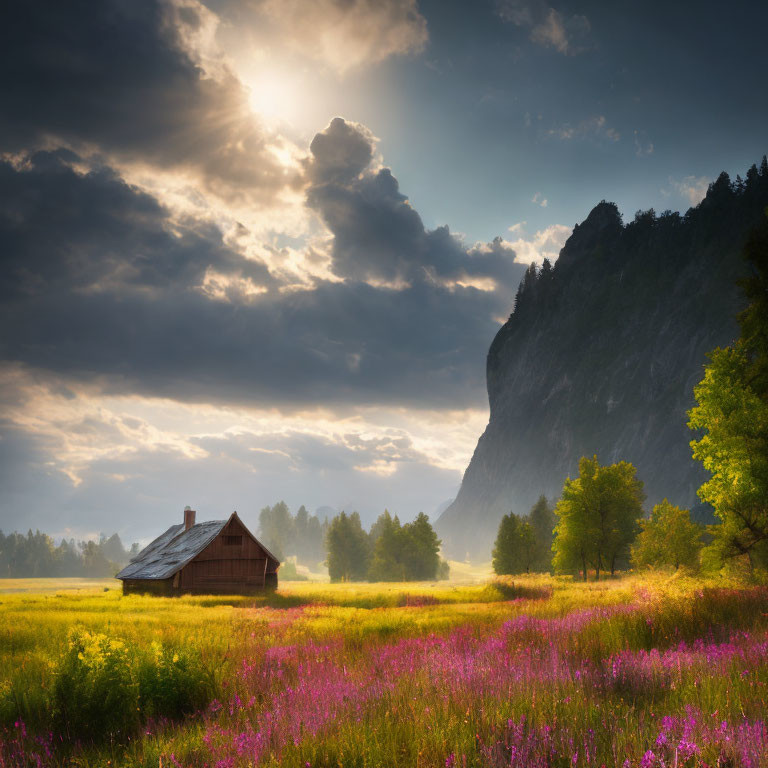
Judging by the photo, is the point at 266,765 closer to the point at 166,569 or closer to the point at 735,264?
the point at 166,569

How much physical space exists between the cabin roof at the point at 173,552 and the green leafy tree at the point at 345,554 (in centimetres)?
4497

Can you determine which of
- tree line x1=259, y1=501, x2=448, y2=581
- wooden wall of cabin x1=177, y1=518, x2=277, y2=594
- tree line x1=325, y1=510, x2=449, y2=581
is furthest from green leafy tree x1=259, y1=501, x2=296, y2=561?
wooden wall of cabin x1=177, y1=518, x2=277, y2=594

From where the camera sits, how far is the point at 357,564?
88.9 metres

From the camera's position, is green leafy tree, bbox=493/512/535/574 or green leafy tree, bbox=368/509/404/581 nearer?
green leafy tree, bbox=493/512/535/574

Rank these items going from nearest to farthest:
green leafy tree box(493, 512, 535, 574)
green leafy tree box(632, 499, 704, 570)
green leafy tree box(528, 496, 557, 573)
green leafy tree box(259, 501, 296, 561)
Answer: green leafy tree box(632, 499, 704, 570), green leafy tree box(493, 512, 535, 574), green leafy tree box(528, 496, 557, 573), green leafy tree box(259, 501, 296, 561)

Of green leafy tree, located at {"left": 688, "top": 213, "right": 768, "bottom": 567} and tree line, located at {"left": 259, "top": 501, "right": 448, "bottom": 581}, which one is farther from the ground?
green leafy tree, located at {"left": 688, "top": 213, "right": 768, "bottom": 567}

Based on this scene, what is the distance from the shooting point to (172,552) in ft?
129

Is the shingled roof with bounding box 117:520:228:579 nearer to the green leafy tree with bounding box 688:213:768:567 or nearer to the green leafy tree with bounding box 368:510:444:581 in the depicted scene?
the green leafy tree with bounding box 688:213:768:567

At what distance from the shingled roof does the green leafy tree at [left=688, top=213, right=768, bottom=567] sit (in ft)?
105

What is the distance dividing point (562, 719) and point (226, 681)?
152 inches

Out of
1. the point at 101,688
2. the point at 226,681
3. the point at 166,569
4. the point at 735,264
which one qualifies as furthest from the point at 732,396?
the point at 735,264

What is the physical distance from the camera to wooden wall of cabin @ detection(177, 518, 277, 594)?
117 feet

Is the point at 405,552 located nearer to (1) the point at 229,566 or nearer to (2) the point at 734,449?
(1) the point at 229,566

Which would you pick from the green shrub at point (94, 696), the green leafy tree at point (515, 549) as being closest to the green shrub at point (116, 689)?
the green shrub at point (94, 696)
